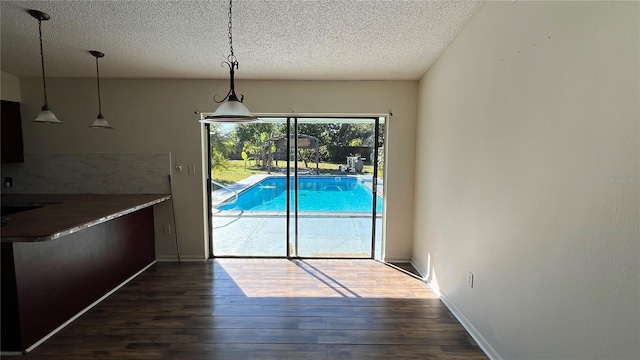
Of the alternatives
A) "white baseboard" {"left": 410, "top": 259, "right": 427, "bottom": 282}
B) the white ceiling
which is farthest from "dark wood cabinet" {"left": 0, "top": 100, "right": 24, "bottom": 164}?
"white baseboard" {"left": 410, "top": 259, "right": 427, "bottom": 282}

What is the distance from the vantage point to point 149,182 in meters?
3.66

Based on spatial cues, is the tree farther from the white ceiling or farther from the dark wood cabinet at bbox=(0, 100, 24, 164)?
the dark wood cabinet at bbox=(0, 100, 24, 164)

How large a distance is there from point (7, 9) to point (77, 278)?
2.15 meters

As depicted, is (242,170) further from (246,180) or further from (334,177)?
(334,177)

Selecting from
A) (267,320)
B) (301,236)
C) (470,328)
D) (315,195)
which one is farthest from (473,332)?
(315,195)

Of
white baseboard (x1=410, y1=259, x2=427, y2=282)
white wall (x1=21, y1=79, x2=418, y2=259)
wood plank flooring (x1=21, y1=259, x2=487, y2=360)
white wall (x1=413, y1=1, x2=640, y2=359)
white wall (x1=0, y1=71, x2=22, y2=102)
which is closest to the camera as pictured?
white wall (x1=413, y1=1, x2=640, y2=359)

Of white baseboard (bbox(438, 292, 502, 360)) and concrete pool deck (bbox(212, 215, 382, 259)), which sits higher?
concrete pool deck (bbox(212, 215, 382, 259))

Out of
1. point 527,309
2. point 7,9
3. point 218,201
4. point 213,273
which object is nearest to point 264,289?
point 213,273

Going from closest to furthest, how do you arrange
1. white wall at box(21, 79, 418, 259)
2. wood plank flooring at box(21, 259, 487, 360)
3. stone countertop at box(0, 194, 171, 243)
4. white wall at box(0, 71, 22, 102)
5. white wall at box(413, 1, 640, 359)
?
1. white wall at box(413, 1, 640, 359)
2. stone countertop at box(0, 194, 171, 243)
3. wood plank flooring at box(21, 259, 487, 360)
4. white wall at box(0, 71, 22, 102)
5. white wall at box(21, 79, 418, 259)

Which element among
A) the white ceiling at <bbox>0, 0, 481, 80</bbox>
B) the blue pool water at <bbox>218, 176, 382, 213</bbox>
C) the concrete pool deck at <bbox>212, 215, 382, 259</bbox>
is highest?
the white ceiling at <bbox>0, 0, 481, 80</bbox>

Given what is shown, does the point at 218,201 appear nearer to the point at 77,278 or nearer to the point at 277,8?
the point at 77,278

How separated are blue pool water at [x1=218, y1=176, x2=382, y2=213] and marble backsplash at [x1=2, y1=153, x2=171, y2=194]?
103 cm

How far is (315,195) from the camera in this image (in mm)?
4027

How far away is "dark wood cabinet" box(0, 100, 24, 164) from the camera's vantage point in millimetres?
3326
